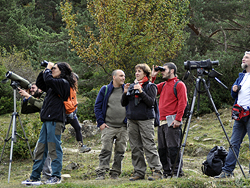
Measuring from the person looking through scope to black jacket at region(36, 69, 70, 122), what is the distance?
9.56ft

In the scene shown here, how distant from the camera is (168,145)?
5.55m

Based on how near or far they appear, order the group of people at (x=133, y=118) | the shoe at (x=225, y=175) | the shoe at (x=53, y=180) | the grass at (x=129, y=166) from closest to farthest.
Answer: the grass at (x=129, y=166)
the shoe at (x=53, y=180)
the group of people at (x=133, y=118)
the shoe at (x=225, y=175)

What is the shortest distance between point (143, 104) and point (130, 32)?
6694 millimetres

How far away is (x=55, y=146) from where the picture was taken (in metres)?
5.21

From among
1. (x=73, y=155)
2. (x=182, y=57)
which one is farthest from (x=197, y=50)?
(x=73, y=155)

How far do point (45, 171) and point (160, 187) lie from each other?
2550mm

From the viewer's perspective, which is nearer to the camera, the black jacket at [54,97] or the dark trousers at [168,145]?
the black jacket at [54,97]

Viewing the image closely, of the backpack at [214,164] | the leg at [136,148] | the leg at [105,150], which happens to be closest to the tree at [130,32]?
the leg at [105,150]

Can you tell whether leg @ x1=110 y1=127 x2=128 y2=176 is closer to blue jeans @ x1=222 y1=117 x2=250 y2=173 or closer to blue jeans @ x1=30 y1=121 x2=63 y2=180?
blue jeans @ x1=30 y1=121 x2=63 y2=180

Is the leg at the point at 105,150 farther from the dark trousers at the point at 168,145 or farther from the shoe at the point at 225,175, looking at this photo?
the shoe at the point at 225,175

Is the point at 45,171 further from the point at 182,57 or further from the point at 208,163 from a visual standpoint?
the point at 182,57

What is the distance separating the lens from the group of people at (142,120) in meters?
5.57

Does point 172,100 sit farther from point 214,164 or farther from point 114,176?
point 114,176

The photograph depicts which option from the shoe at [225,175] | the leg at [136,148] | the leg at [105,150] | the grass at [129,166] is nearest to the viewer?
the grass at [129,166]
